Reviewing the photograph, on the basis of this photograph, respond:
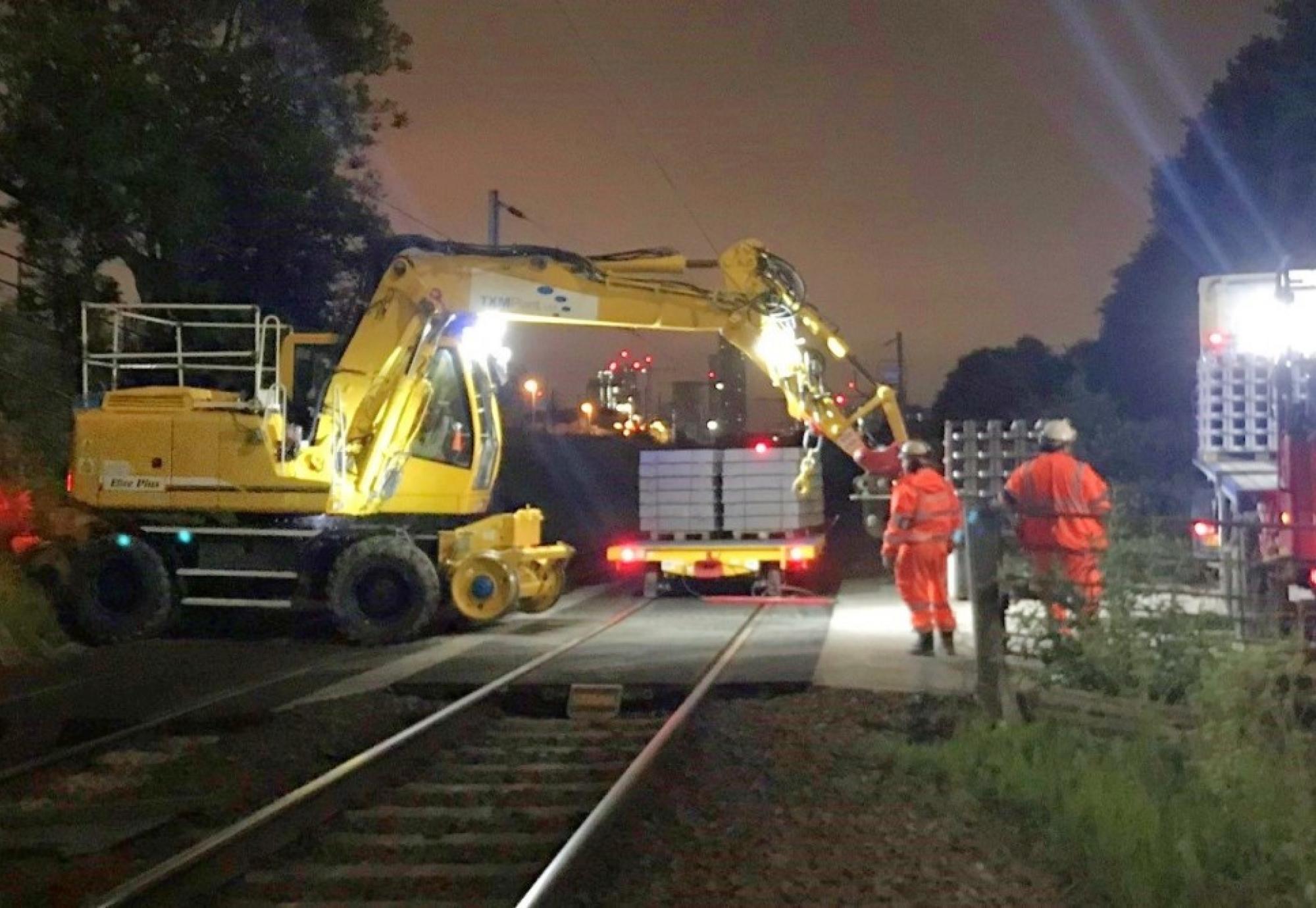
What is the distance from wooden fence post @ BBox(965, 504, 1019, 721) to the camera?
9852mm

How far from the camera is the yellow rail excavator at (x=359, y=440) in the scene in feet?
51.0

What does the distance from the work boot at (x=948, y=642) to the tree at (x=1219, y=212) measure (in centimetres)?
1746

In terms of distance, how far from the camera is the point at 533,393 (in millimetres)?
60344

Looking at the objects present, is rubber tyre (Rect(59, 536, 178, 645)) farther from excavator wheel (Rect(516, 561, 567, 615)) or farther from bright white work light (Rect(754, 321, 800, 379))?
bright white work light (Rect(754, 321, 800, 379))

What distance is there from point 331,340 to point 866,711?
7982 millimetres

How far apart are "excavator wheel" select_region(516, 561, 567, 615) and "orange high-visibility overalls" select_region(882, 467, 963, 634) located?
5197 mm

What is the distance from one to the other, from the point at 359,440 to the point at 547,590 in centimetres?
306

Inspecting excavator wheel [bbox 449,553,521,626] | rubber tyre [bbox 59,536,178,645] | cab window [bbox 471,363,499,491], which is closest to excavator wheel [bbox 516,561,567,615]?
cab window [bbox 471,363,499,491]

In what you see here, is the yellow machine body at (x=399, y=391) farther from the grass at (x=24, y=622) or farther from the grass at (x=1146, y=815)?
the grass at (x=1146, y=815)

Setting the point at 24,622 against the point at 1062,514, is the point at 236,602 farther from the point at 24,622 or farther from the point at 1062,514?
the point at 1062,514

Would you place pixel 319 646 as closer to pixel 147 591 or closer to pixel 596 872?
pixel 147 591

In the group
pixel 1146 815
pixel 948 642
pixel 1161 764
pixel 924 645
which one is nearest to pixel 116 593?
pixel 924 645

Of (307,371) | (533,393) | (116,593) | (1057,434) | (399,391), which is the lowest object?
(116,593)

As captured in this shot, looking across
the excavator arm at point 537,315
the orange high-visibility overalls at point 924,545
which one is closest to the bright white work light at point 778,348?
the excavator arm at point 537,315
